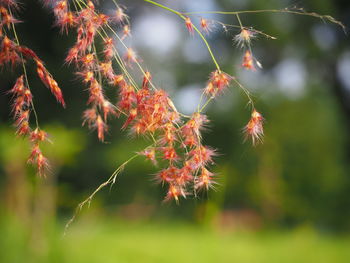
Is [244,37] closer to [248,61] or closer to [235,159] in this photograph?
[248,61]

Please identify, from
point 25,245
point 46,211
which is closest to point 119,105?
point 25,245

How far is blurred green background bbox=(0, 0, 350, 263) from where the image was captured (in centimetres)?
473

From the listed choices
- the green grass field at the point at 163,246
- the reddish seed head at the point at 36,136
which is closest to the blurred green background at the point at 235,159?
the green grass field at the point at 163,246

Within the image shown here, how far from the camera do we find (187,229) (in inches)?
250

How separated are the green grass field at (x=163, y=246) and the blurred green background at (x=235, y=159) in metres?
0.02


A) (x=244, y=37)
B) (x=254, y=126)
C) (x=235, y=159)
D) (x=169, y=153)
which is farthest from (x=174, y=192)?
(x=235, y=159)

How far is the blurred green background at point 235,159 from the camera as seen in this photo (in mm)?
4734

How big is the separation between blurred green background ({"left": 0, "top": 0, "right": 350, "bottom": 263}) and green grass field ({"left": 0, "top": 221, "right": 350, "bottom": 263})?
0.02 metres

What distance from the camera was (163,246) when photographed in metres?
4.77

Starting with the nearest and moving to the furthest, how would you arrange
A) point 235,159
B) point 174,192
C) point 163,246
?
point 174,192
point 163,246
point 235,159

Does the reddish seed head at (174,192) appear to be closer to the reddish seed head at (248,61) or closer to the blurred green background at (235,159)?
the reddish seed head at (248,61)

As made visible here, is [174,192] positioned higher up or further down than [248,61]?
further down

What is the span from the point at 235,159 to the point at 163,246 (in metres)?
2.73

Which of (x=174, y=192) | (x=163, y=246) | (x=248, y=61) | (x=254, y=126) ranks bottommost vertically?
(x=163, y=246)
